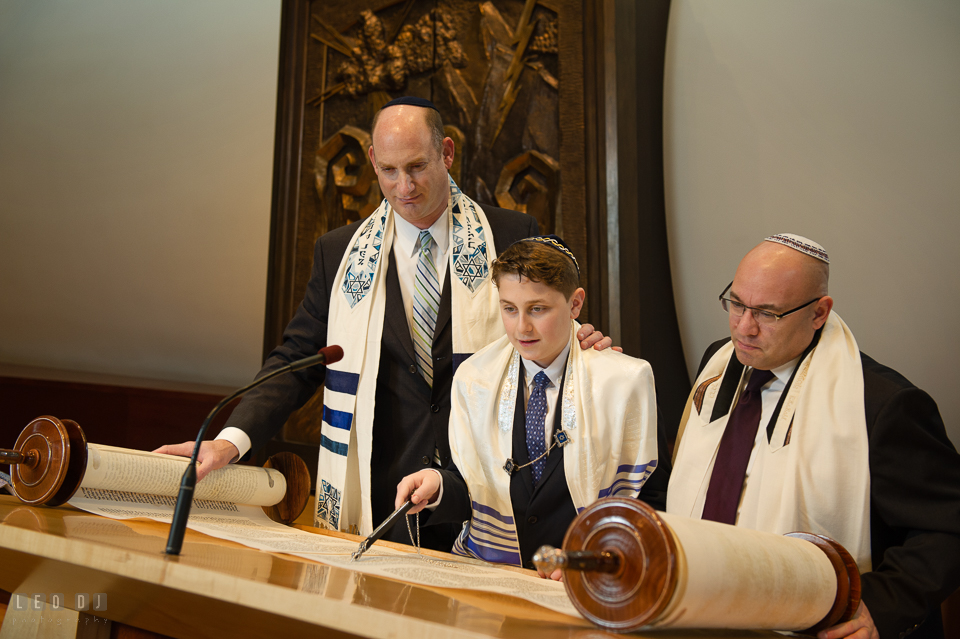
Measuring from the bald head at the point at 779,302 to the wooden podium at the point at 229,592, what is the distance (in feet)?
2.83

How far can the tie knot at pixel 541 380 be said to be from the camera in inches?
80.4

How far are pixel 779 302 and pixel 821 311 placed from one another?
0.15 metres

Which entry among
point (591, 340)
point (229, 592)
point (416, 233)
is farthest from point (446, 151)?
point (229, 592)

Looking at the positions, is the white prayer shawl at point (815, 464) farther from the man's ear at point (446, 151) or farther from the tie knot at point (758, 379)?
the man's ear at point (446, 151)

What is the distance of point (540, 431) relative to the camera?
198 cm

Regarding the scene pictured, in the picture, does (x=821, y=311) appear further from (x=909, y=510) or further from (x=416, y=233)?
(x=416, y=233)

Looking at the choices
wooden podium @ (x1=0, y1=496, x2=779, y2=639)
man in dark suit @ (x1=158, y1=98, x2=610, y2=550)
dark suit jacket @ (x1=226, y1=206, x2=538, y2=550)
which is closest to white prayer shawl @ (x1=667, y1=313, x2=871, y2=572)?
man in dark suit @ (x1=158, y1=98, x2=610, y2=550)

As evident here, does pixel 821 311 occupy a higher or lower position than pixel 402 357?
higher

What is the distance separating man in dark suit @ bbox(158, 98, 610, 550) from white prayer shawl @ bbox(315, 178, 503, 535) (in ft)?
0.11

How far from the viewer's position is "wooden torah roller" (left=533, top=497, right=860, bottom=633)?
99 centimetres

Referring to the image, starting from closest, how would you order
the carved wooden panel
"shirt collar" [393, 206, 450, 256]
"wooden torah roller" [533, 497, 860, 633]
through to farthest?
"wooden torah roller" [533, 497, 860, 633] < "shirt collar" [393, 206, 450, 256] < the carved wooden panel

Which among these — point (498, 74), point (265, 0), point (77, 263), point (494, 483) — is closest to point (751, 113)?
point (498, 74)

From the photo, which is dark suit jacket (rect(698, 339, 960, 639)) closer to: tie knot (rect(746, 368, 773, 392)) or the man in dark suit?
tie knot (rect(746, 368, 773, 392))

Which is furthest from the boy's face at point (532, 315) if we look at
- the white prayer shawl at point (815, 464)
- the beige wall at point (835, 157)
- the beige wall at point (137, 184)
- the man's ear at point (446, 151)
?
the beige wall at point (137, 184)
